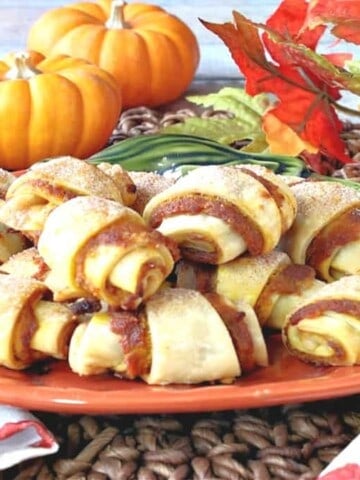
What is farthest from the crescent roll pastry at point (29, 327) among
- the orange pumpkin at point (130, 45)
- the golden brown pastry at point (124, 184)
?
the orange pumpkin at point (130, 45)

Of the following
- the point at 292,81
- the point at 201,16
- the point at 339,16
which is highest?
the point at 339,16

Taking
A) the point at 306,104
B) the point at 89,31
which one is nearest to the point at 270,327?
the point at 306,104

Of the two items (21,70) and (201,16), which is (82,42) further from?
(201,16)

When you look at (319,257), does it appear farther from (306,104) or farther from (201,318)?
(306,104)

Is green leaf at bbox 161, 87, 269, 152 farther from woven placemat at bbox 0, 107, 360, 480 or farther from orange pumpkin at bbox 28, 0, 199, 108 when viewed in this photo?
woven placemat at bbox 0, 107, 360, 480

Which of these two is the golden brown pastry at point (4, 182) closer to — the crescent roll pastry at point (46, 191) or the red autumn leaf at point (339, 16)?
the crescent roll pastry at point (46, 191)

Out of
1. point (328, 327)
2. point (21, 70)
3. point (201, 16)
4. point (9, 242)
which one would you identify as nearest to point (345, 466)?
point (328, 327)

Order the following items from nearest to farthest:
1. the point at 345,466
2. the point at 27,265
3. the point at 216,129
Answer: the point at 345,466 → the point at 27,265 → the point at 216,129
